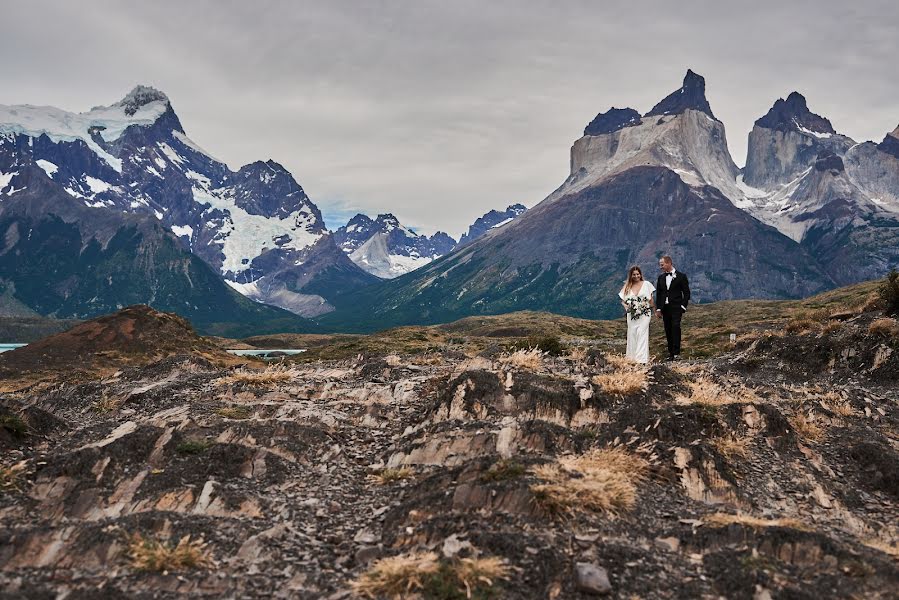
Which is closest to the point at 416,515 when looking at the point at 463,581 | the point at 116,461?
the point at 463,581

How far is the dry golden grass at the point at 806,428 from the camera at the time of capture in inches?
695

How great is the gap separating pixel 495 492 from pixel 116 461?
9828mm

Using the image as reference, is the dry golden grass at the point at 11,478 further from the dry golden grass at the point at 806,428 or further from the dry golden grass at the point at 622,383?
the dry golden grass at the point at 806,428

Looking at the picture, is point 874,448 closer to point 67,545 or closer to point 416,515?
point 416,515

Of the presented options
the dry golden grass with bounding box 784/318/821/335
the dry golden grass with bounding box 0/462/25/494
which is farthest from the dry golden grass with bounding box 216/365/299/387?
the dry golden grass with bounding box 784/318/821/335

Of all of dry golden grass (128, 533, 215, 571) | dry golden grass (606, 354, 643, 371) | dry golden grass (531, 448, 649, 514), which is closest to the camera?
dry golden grass (128, 533, 215, 571)

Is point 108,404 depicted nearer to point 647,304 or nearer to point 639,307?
point 639,307

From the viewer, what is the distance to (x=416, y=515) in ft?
41.2

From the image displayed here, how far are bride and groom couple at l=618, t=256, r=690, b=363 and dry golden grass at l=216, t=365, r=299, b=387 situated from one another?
598 inches

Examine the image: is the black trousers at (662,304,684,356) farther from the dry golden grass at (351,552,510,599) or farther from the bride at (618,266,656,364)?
the dry golden grass at (351,552,510,599)

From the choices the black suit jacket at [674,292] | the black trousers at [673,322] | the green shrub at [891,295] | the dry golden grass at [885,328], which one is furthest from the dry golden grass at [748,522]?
the green shrub at [891,295]

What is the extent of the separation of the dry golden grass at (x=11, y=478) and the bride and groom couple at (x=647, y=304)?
71.2 feet

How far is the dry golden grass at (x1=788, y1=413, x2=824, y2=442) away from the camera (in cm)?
1764

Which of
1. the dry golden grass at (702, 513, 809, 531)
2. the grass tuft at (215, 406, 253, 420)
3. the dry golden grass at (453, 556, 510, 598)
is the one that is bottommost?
the dry golden grass at (453, 556, 510, 598)
